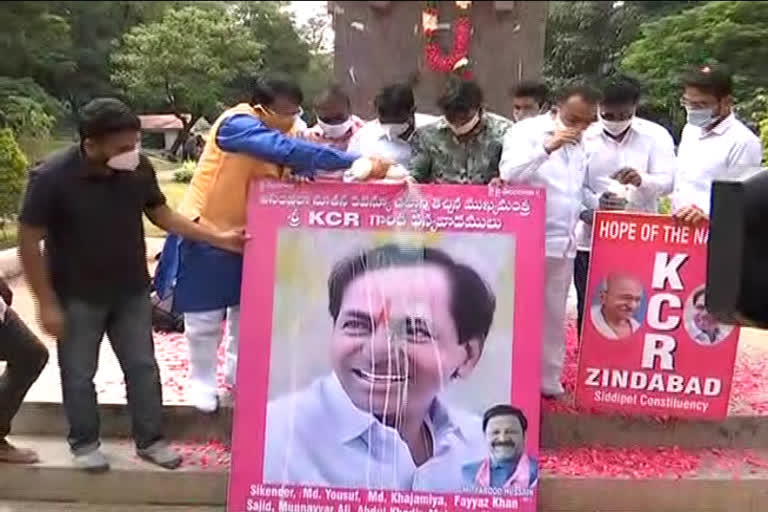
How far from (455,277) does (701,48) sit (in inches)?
121

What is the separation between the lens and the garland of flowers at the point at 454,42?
8227mm

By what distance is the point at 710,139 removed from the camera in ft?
13.7

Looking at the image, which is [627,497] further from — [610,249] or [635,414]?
[610,249]

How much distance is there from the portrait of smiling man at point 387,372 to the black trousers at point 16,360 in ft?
3.01

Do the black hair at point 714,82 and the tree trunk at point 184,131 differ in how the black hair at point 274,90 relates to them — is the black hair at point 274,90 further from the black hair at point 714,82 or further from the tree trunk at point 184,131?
the black hair at point 714,82

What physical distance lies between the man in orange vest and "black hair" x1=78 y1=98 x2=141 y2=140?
1.39ft

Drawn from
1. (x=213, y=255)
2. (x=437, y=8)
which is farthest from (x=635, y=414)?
(x=437, y=8)

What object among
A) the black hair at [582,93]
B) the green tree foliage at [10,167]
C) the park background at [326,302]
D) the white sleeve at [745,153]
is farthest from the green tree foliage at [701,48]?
the green tree foliage at [10,167]

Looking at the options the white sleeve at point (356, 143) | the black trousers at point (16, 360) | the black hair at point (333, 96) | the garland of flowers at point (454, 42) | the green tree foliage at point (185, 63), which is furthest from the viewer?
the garland of flowers at point (454, 42)

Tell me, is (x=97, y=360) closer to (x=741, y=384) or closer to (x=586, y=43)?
(x=741, y=384)

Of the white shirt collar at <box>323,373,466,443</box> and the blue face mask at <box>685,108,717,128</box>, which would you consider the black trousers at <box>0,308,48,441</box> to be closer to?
the white shirt collar at <box>323,373,466,443</box>

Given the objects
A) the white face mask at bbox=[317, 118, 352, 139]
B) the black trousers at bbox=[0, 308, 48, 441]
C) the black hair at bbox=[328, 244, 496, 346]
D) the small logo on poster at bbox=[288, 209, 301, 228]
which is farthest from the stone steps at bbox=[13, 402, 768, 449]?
the white face mask at bbox=[317, 118, 352, 139]


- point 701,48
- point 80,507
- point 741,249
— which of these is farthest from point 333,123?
point 741,249

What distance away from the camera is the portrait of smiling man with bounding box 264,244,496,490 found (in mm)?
3727
